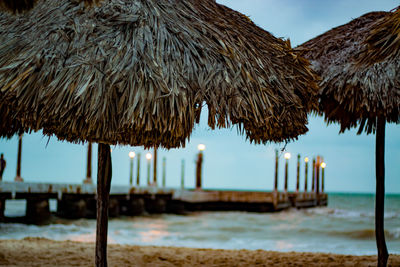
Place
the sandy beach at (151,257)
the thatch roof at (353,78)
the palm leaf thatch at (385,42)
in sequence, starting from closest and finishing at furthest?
the palm leaf thatch at (385,42)
the thatch roof at (353,78)
the sandy beach at (151,257)

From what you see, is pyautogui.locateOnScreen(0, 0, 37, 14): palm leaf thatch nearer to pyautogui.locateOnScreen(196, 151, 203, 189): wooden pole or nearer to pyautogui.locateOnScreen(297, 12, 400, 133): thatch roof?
pyautogui.locateOnScreen(297, 12, 400, 133): thatch roof

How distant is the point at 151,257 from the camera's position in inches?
258

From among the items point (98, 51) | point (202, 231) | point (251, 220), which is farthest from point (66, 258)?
point (251, 220)

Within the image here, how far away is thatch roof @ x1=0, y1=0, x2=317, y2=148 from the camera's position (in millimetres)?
3168

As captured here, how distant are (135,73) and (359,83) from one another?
256cm

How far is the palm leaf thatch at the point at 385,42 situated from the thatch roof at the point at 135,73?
1082 millimetres

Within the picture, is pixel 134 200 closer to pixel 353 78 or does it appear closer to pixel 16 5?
pixel 353 78

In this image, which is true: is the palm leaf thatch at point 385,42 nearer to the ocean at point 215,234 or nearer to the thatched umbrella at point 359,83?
the thatched umbrella at point 359,83

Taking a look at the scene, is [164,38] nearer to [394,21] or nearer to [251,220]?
[394,21]

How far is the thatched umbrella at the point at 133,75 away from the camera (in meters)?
3.17

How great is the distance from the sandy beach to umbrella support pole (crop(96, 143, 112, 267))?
1860mm

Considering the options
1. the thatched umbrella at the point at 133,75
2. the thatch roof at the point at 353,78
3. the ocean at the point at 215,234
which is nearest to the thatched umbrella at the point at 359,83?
the thatch roof at the point at 353,78

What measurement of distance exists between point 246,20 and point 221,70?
128 cm

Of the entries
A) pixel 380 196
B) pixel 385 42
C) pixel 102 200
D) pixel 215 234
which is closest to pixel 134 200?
pixel 215 234
